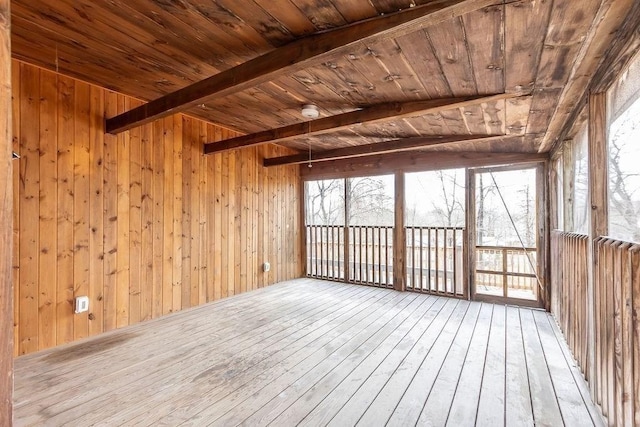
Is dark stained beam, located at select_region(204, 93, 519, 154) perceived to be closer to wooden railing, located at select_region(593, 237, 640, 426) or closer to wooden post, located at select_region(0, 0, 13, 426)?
wooden railing, located at select_region(593, 237, 640, 426)

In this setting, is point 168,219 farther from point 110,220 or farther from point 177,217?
point 110,220

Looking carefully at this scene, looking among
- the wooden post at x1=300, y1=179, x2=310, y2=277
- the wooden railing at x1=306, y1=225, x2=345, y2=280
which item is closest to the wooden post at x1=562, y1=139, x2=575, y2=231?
the wooden railing at x1=306, y1=225, x2=345, y2=280

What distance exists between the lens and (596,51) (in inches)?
59.8

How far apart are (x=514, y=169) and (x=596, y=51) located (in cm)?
277

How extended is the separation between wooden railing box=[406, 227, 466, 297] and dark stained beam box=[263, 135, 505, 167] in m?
1.48

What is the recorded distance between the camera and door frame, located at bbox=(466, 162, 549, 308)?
3744 mm

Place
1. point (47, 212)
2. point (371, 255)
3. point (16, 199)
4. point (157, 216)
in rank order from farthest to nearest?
point (371, 255) → point (157, 216) → point (47, 212) → point (16, 199)

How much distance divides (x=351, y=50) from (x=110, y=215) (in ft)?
9.59

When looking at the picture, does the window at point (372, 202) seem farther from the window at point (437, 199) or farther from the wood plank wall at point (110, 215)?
the wood plank wall at point (110, 215)

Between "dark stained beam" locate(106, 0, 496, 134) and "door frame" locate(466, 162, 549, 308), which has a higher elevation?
"dark stained beam" locate(106, 0, 496, 134)

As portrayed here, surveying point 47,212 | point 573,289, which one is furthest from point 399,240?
point 47,212

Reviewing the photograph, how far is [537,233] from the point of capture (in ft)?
12.7

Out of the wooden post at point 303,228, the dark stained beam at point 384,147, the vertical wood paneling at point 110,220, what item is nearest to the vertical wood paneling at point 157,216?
the vertical wood paneling at point 110,220

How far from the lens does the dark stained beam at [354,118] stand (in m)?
2.36
